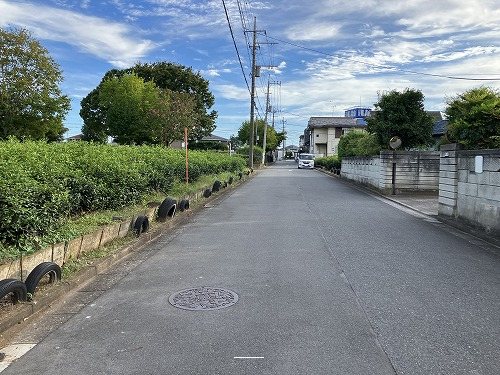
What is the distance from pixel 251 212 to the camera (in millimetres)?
12055

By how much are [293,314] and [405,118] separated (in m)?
15.9

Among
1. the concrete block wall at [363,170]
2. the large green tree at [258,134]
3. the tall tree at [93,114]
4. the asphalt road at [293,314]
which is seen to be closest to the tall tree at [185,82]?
the tall tree at [93,114]

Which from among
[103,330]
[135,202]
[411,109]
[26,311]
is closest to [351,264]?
[103,330]

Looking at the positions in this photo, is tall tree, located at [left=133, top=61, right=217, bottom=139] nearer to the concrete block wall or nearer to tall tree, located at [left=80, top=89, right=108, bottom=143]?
tall tree, located at [left=80, top=89, right=108, bottom=143]

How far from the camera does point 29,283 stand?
441 centimetres

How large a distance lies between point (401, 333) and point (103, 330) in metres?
2.83

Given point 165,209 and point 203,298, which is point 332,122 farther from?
point 203,298

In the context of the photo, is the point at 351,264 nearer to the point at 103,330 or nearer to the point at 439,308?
the point at 439,308

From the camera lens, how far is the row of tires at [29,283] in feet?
13.0

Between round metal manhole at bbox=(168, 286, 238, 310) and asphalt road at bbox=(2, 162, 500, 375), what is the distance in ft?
0.23

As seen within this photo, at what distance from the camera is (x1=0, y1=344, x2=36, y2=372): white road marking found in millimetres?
3338

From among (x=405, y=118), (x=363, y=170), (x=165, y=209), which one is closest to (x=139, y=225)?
(x=165, y=209)

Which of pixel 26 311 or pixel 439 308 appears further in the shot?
pixel 439 308

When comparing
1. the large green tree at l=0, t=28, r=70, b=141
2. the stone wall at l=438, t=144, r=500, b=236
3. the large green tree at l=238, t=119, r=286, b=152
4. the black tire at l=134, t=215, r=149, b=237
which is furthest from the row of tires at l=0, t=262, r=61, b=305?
the large green tree at l=238, t=119, r=286, b=152
